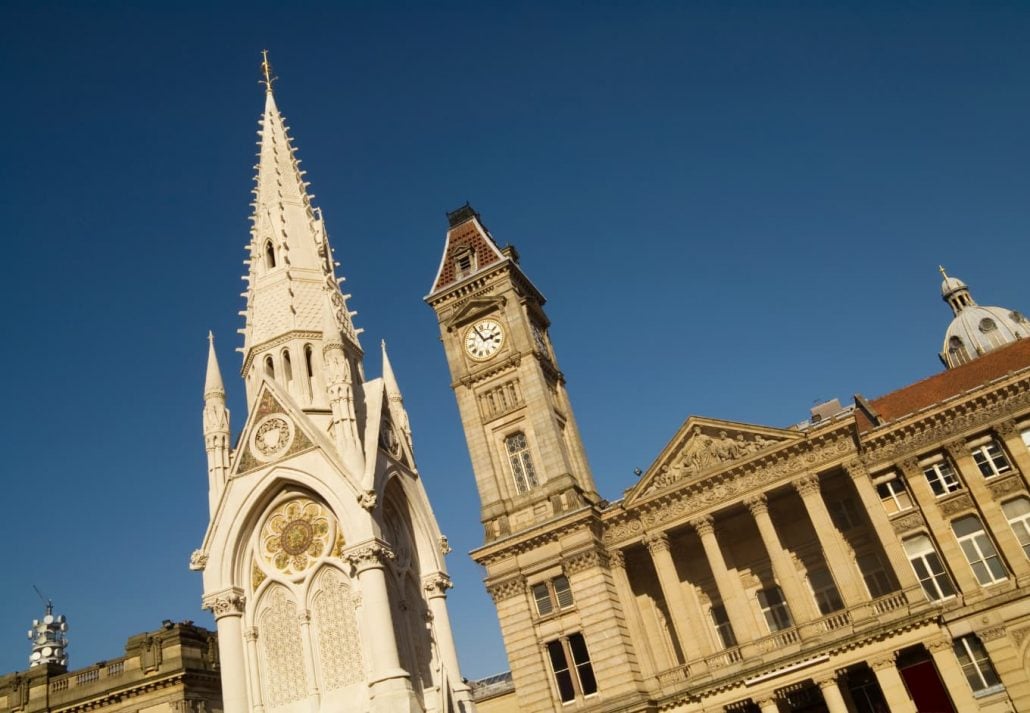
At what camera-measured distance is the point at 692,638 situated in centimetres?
3819

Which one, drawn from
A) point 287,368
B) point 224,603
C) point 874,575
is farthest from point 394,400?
point 874,575

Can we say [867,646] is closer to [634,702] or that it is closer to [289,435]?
[634,702]

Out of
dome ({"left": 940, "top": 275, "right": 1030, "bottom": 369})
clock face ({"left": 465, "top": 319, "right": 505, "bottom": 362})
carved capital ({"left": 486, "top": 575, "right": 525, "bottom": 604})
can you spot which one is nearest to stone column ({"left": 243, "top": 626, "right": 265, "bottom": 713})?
carved capital ({"left": 486, "top": 575, "right": 525, "bottom": 604})

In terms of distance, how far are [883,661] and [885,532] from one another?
541 cm

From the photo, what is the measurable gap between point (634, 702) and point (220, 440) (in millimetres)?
20902

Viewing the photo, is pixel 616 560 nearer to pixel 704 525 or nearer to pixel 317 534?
pixel 704 525

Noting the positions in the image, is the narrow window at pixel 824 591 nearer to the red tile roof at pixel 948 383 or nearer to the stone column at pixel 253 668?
the red tile roof at pixel 948 383

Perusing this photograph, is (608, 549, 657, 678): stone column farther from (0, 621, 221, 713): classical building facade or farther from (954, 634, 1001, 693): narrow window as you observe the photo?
(0, 621, 221, 713): classical building facade

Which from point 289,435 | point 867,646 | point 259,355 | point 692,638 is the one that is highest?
point 259,355

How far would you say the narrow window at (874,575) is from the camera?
127 ft

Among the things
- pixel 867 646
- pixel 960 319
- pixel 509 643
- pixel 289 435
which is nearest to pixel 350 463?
pixel 289 435

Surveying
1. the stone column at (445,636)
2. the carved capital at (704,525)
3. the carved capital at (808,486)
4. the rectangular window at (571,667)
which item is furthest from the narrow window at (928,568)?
the stone column at (445,636)

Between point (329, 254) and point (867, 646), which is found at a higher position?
point (329, 254)

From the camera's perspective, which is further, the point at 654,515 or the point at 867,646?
the point at 654,515
